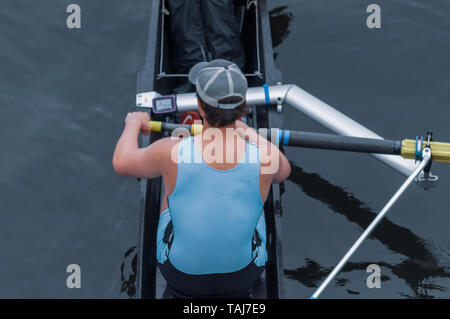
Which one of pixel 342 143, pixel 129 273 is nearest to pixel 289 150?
pixel 342 143

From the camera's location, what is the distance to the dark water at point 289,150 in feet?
16.6

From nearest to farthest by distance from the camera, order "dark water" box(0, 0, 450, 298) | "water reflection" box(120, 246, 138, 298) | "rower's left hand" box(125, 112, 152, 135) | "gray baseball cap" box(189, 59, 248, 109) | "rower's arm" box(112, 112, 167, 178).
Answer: "gray baseball cap" box(189, 59, 248, 109) → "rower's arm" box(112, 112, 167, 178) → "rower's left hand" box(125, 112, 152, 135) → "water reflection" box(120, 246, 138, 298) → "dark water" box(0, 0, 450, 298)

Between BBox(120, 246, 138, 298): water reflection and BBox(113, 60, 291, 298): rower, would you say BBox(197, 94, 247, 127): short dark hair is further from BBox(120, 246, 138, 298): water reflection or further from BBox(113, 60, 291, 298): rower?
BBox(120, 246, 138, 298): water reflection

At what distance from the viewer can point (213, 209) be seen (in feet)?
9.94

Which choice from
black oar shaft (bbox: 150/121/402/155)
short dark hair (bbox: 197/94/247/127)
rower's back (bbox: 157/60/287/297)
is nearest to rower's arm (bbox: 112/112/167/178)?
rower's back (bbox: 157/60/287/297)

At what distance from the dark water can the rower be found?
5.84 ft

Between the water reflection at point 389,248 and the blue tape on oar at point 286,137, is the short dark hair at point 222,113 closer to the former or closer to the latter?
the blue tape on oar at point 286,137

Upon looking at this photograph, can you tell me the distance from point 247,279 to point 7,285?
8.05 feet

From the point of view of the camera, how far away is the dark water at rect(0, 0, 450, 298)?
16.6 feet

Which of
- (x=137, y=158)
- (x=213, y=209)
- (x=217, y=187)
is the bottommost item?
(x=213, y=209)

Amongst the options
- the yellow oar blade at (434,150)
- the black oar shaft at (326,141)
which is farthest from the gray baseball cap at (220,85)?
the yellow oar blade at (434,150)

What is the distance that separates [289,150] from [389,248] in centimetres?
131

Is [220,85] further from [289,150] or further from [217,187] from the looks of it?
[289,150]

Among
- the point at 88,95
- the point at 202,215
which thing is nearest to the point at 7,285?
the point at 88,95
